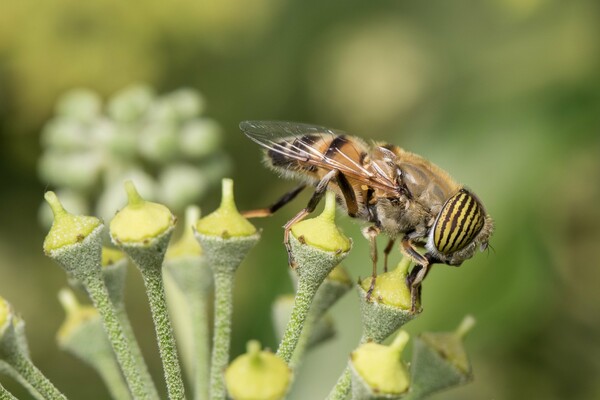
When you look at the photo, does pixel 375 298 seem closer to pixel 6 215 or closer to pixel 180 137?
pixel 180 137

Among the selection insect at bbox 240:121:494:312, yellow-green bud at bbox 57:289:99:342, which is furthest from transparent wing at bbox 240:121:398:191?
yellow-green bud at bbox 57:289:99:342

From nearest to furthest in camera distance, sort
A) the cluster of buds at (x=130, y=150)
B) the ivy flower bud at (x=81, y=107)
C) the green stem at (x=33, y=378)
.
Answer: the green stem at (x=33, y=378)
the cluster of buds at (x=130, y=150)
the ivy flower bud at (x=81, y=107)

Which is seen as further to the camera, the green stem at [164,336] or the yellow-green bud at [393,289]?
the yellow-green bud at [393,289]

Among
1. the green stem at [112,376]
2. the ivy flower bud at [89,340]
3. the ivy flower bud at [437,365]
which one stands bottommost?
the green stem at [112,376]

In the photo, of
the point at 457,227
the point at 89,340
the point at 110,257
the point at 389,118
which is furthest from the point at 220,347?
the point at 389,118

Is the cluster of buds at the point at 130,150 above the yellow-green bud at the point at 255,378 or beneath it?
beneath

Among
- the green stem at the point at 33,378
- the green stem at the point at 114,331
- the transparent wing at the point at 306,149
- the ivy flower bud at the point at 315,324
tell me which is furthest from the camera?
the transparent wing at the point at 306,149

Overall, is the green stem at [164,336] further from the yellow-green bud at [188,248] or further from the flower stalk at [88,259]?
the yellow-green bud at [188,248]

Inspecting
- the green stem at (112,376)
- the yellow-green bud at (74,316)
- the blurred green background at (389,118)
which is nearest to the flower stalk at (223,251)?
the green stem at (112,376)
